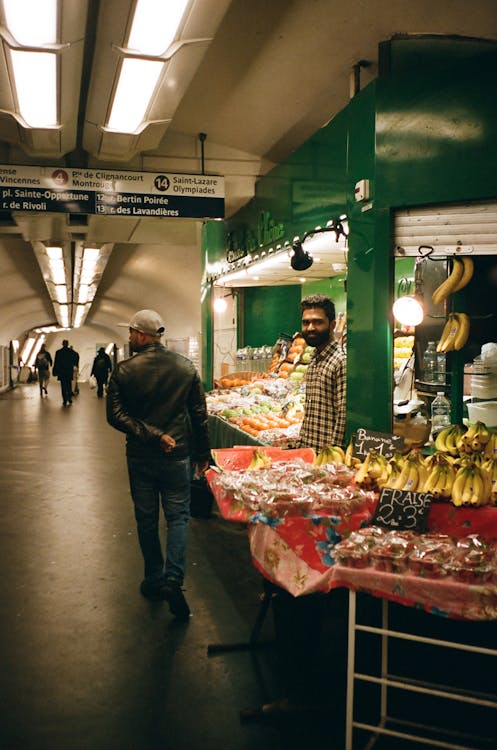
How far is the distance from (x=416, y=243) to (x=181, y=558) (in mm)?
2750

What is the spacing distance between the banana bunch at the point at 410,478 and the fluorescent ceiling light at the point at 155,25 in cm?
297

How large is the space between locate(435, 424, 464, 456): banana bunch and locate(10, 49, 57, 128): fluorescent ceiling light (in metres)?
3.66

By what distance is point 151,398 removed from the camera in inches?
175

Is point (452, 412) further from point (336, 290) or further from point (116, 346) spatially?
point (116, 346)

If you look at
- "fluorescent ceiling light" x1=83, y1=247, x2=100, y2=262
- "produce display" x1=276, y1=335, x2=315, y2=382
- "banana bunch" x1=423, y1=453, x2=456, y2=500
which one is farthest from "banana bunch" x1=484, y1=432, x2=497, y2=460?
"fluorescent ceiling light" x1=83, y1=247, x2=100, y2=262

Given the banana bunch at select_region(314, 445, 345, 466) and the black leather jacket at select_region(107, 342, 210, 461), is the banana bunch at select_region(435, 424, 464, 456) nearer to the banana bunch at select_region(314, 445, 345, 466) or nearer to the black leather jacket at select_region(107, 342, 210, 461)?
the banana bunch at select_region(314, 445, 345, 466)

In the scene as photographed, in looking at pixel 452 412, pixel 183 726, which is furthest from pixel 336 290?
pixel 183 726

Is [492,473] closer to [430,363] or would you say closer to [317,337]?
[317,337]

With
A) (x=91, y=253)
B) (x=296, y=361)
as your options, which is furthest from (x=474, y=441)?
(x=91, y=253)

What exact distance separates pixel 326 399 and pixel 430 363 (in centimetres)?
177

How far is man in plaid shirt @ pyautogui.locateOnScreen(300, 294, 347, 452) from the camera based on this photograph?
15.1 ft

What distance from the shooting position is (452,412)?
19.2 ft

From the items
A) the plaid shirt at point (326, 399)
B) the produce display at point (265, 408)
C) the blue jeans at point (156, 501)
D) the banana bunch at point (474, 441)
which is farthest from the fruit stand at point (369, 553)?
the produce display at point (265, 408)

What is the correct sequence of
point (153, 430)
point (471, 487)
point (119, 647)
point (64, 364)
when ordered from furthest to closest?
point (64, 364)
point (153, 430)
point (119, 647)
point (471, 487)
